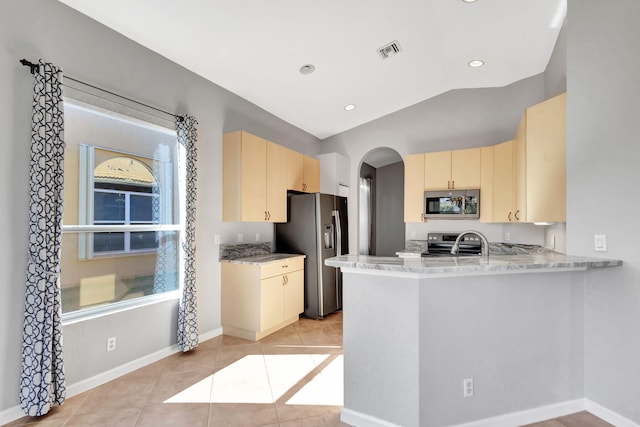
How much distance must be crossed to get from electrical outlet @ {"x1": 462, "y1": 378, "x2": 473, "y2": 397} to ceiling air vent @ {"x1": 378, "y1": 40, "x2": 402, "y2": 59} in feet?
9.89

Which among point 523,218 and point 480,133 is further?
point 480,133

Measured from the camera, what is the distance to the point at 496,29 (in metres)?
3.12

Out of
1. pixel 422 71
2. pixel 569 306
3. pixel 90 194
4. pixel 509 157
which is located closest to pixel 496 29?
pixel 422 71

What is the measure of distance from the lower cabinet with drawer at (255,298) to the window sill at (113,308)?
618mm

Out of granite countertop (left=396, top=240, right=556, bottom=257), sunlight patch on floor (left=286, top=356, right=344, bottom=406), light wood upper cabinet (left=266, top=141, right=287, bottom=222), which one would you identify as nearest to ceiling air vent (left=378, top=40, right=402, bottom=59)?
light wood upper cabinet (left=266, top=141, right=287, bottom=222)

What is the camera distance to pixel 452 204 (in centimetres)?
424

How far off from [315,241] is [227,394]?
7.13 ft

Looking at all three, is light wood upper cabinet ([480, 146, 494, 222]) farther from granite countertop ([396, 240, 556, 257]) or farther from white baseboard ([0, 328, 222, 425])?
white baseboard ([0, 328, 222, 425])

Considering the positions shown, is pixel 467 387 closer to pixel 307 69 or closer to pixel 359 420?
pixel 359 420

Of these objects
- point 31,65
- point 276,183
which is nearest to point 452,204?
point 276,183

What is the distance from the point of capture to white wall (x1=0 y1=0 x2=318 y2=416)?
80.8 inches

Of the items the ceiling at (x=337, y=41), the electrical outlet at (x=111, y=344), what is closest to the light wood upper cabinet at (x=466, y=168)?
the ceiling at (x=337, y=41)

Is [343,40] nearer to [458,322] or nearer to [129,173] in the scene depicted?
[129,173]

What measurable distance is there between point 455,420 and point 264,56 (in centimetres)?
332
